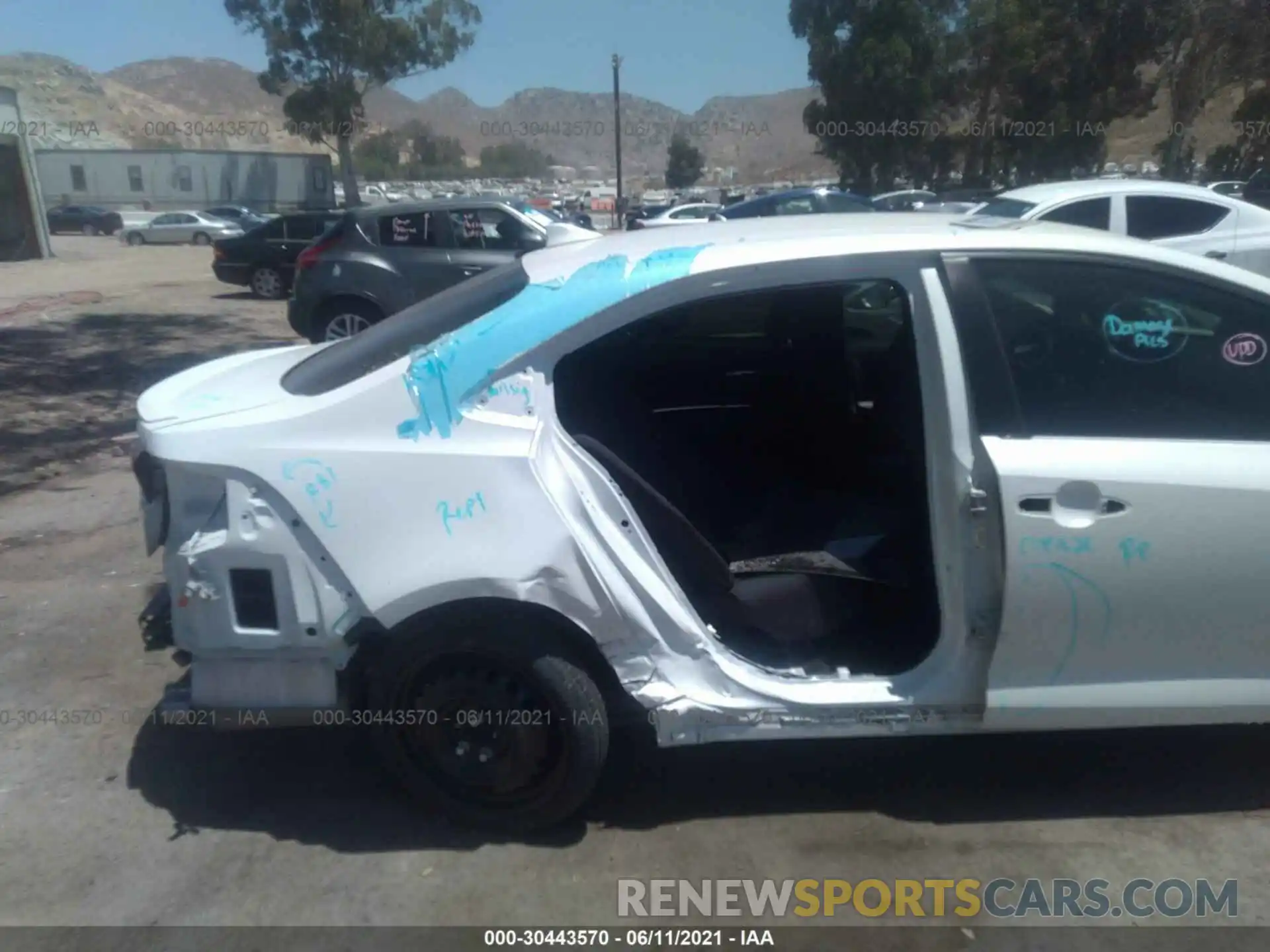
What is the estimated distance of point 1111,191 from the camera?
1022 centimetres

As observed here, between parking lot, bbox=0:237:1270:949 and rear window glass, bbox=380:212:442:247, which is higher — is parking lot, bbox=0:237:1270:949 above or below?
below

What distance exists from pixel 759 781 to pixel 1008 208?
8630mm

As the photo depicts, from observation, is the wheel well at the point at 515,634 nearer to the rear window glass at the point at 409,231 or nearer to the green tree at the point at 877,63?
the rear window glass at the point at 409,231

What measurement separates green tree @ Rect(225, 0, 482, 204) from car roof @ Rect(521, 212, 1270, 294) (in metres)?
39.9

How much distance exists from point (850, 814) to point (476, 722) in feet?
3.82

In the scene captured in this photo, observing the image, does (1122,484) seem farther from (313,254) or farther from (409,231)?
(313,254)

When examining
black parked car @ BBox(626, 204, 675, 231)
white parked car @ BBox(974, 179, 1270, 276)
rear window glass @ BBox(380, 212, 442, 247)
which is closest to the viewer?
white parked car @ BBox(974, 179, 1270, 276)

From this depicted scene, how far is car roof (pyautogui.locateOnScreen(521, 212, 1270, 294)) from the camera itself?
10.3ft

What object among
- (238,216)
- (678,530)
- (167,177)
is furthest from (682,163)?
(678,530)

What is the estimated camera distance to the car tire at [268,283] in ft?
58.1

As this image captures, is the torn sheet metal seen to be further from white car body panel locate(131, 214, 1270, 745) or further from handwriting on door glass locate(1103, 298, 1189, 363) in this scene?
handwriting on door glass locate(1103, 298, 1189, 363)

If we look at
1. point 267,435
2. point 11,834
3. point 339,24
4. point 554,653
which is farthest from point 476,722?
point 339,24

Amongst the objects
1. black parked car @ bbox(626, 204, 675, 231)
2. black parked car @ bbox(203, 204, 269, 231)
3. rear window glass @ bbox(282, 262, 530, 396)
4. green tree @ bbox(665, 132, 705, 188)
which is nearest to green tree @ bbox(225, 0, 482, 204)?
black parked car @ bbox(203, 204, 269, 231)

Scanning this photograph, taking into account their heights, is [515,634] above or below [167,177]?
above
